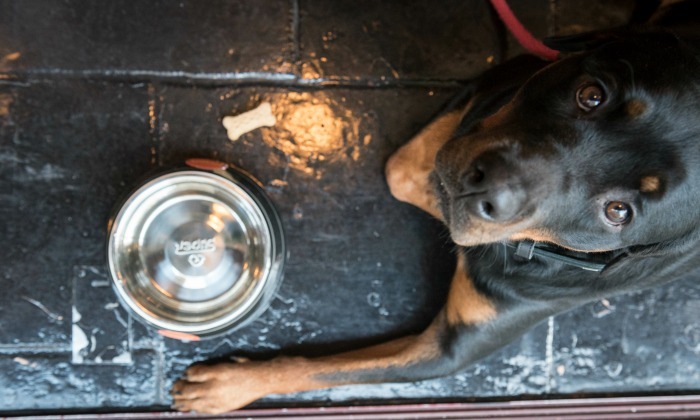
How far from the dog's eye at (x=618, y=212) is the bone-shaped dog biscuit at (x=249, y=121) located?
4.77 ft

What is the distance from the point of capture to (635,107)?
5.37ft

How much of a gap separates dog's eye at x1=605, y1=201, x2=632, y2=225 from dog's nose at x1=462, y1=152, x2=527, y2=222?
10.3 inches

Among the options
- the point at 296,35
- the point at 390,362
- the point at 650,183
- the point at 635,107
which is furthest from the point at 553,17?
the point at 390,362

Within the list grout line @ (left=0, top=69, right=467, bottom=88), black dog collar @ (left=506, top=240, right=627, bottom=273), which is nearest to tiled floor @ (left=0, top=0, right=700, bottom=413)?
grout line @ (left=0, top=69, right=467, bottom=88)

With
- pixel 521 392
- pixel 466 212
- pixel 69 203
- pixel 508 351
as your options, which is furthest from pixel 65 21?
pixel 521 392

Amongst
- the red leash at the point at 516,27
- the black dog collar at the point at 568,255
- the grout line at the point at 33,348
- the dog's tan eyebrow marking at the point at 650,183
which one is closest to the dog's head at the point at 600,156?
the dog's tan eyebrow marking at the point at 650,183

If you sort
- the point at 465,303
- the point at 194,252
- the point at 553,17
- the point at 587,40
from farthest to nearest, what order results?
the point at 553,17 → the point at 194,252 → the point at 465,303 → the point at 587,40

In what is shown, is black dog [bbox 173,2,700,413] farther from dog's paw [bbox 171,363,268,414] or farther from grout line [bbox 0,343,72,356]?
grout line [bbox 0,343,72,356]

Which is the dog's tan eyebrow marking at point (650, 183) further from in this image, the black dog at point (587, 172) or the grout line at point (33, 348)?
the grout line at point (33, 348)

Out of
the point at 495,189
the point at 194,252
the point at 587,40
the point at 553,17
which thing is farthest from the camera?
the point at 553,17

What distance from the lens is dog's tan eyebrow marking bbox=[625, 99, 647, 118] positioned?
1.63m

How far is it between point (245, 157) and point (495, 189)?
134 centimetres

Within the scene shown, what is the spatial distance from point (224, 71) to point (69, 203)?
0.85 m

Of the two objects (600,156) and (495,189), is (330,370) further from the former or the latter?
(600,156)
